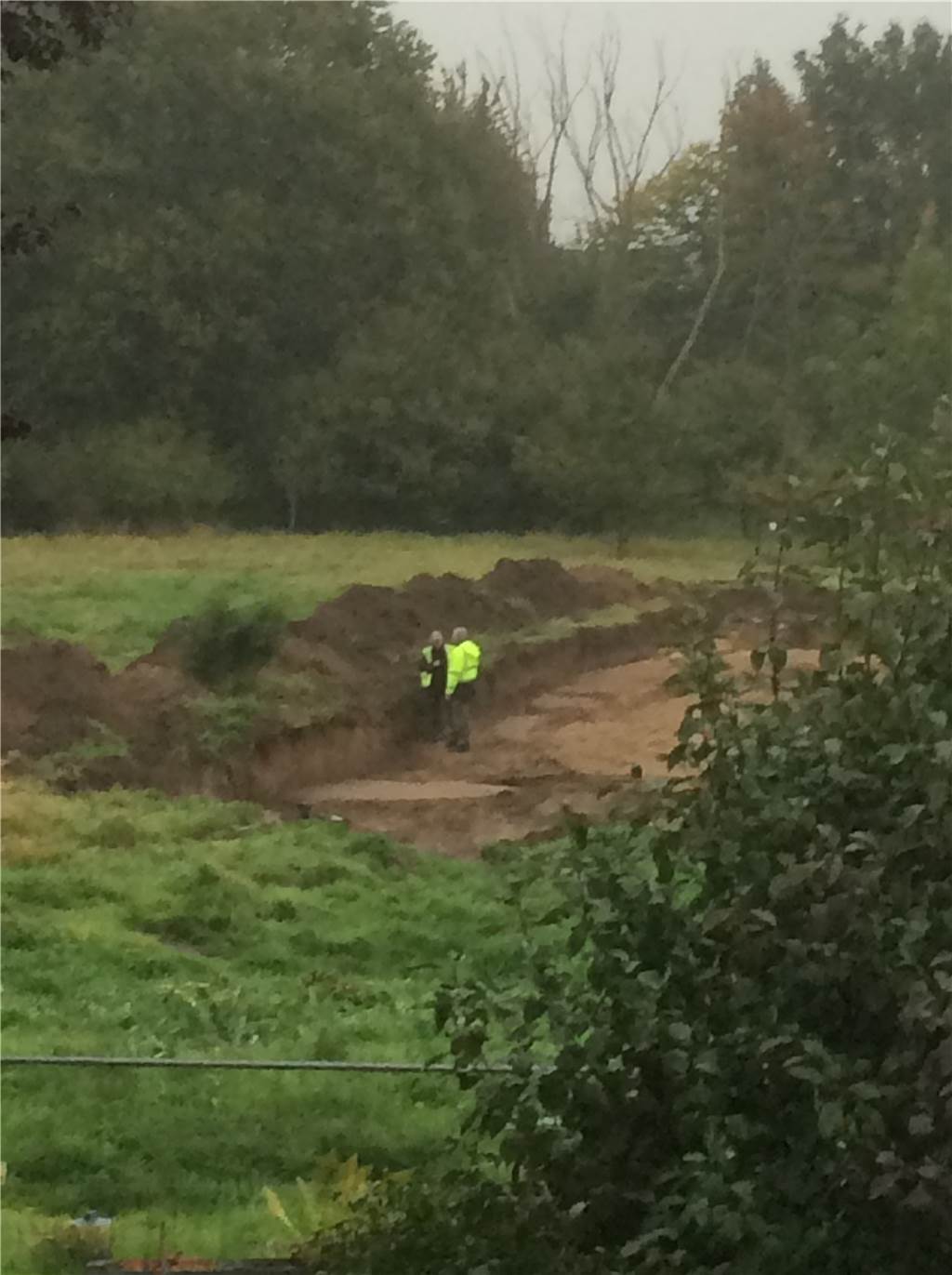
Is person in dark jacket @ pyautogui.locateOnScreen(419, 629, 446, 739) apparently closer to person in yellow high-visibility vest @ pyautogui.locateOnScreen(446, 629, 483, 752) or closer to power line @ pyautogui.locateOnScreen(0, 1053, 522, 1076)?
person in yellow high-visibility vest @ pyautogui.locateOnScreen(446, 629, 483, 752)

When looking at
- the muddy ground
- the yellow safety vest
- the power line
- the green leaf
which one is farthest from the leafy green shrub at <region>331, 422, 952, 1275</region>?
the yellow safety vest

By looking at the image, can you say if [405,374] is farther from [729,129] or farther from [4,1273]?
[4,1273]

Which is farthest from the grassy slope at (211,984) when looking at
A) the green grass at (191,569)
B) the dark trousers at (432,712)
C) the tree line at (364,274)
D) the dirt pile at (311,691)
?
the tree line at (364,274)

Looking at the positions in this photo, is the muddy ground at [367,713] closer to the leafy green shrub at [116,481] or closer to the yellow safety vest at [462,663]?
the yellow safety vest at [462,663]

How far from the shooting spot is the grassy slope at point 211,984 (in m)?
3.21

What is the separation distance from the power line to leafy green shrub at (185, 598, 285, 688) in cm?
83

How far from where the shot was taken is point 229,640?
3.58 meters

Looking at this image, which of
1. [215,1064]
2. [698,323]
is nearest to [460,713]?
[215,1064]

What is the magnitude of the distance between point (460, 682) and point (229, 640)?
54 cm

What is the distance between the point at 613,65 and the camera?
3.58 metres

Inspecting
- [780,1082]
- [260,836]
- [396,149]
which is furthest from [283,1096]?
[396,149]

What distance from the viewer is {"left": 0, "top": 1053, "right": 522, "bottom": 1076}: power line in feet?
10.7

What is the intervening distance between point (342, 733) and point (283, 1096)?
796 mm

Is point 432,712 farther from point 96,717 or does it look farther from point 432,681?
point 96,717
